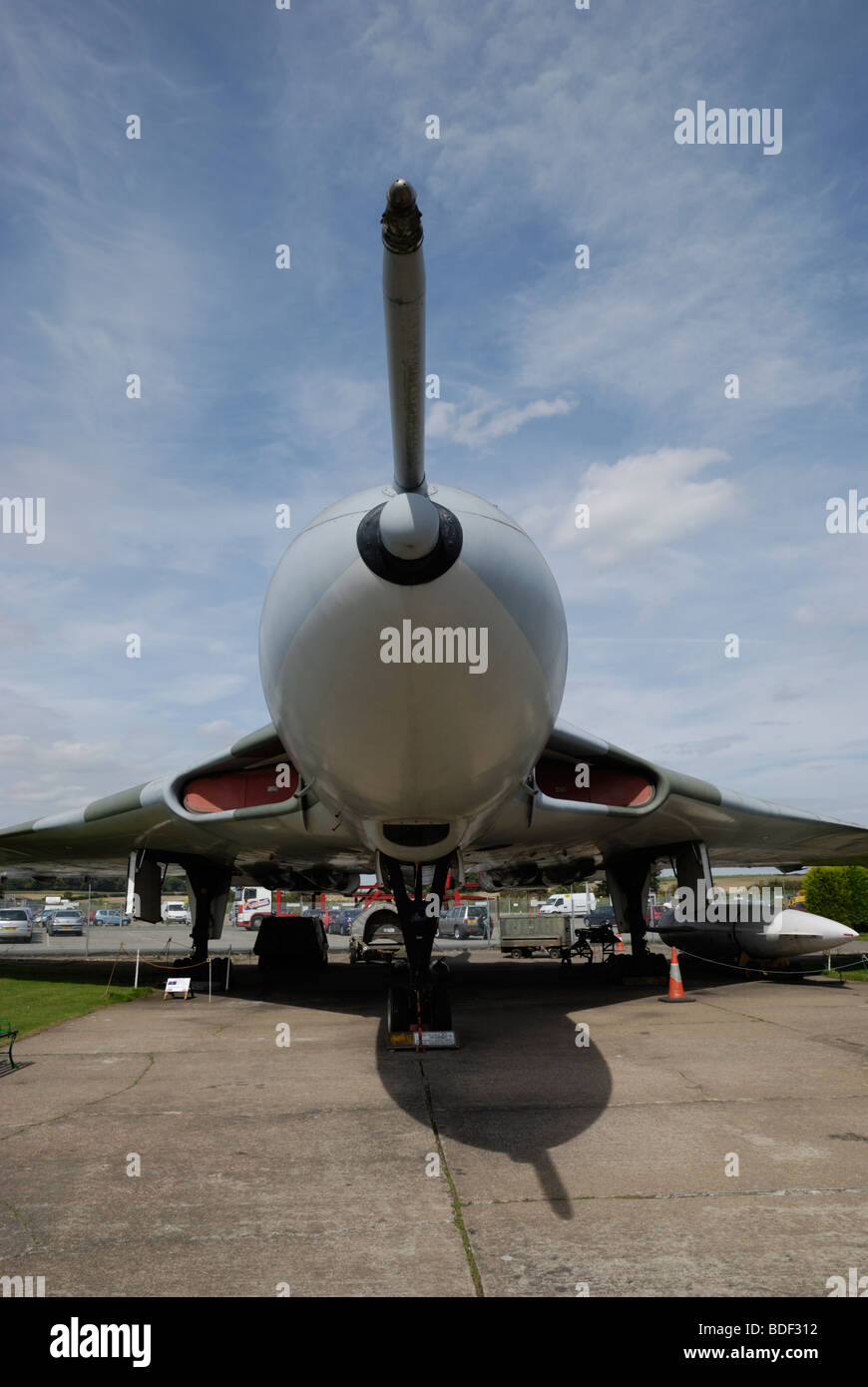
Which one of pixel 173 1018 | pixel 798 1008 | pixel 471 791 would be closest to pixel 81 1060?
pixel 173 1018

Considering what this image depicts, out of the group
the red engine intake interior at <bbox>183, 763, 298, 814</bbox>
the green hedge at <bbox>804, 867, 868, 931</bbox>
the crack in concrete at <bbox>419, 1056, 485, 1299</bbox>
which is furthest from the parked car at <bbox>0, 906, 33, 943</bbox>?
the crack in concrete at <bbox>419, 1056, 485, 1299</bbox>

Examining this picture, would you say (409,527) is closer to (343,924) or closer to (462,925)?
(462,925)

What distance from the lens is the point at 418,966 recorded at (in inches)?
273

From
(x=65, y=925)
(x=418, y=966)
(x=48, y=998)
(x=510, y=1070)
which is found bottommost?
(x=65, y=925)

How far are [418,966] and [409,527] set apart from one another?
14.4 ft

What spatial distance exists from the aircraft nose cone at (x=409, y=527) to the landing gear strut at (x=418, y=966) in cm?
312

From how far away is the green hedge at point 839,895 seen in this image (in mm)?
25219

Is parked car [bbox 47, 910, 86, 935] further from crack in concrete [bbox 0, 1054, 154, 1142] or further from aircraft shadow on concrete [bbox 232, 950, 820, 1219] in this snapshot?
crack in concrete [bbox 0, 1054, 154, 1142]

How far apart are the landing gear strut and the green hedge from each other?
67.0 ft

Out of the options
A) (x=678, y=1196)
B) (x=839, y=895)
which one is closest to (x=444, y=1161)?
(x=678, y=1196)
